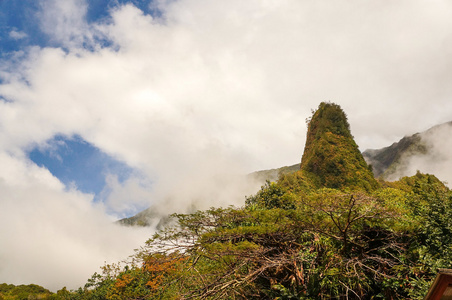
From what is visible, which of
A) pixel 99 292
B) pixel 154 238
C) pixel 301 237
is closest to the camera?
pixel 154 238

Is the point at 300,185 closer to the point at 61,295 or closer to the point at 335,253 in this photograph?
the point at 335,253

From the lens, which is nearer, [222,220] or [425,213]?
[425,213]

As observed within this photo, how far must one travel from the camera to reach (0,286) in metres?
43.7

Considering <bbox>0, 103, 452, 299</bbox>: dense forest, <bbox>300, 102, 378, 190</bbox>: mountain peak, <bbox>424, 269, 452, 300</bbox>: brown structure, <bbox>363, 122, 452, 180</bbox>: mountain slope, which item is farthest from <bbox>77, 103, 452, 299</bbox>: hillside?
<bbox>363, 122, 452, 180</bbox>: mountain slope

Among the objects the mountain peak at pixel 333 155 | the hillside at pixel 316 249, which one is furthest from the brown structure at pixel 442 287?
the mountain peak at pixel 333 155

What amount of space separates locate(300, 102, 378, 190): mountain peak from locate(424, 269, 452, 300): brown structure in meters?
22.5

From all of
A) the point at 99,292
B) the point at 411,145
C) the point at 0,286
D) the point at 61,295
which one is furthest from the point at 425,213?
the point at 411,145

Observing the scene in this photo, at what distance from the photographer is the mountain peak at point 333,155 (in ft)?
88.1

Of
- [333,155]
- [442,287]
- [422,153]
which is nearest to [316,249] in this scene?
[442,287]

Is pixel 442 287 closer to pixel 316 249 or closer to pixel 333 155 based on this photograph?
pixel 316 249

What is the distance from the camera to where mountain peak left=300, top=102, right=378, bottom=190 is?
26.9 m

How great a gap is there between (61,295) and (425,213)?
35.5 m

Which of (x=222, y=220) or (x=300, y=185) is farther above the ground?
(x=300, y=185)

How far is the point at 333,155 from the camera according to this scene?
2834 cm
